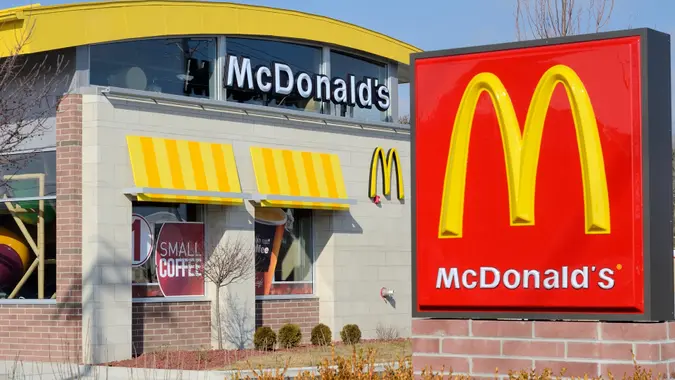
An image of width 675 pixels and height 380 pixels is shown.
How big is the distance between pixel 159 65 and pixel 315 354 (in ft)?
22.2

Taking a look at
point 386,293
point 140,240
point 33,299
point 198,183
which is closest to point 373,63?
point 386,293

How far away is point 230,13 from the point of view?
2520 centimetres

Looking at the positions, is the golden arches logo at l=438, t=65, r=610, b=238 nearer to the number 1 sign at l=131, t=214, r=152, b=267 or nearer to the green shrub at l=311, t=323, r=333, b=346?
the number 1 sign at l=131, t=214, r=152, b=267

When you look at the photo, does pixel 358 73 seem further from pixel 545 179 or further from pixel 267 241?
pixel 545 179

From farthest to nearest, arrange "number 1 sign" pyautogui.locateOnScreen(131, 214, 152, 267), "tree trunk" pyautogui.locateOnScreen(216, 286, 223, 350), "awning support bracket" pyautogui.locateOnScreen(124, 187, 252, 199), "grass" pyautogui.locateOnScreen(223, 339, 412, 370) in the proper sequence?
"tree trunk" pyautogui.locateOnScreen(216, 286, 223, 350) < "number 1 sign" pyautogui.locateOnScreen(131, 214, 152, 267) < "awning support bracket" pyautogui.locateOnScreen(124, 187, 252, 199) < "grass" pyautogui.locateOnScreen(223, 339, 412, 370)

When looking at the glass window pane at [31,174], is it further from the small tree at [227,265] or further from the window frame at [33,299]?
the small tree at [227,265]

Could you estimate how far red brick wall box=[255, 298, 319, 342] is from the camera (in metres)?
25.6

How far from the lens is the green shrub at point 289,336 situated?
24.3 m

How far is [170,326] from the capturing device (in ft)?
77.0

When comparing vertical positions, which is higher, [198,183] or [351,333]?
[198,183]

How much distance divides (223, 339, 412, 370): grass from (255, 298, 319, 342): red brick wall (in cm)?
139

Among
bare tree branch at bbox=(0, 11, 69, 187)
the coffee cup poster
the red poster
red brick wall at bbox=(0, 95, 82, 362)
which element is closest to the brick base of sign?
red brick wall at bbox=(0, 95, 82, 362)

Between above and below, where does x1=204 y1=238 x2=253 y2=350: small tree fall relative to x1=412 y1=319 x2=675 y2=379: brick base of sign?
above

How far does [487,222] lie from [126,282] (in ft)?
52.6
